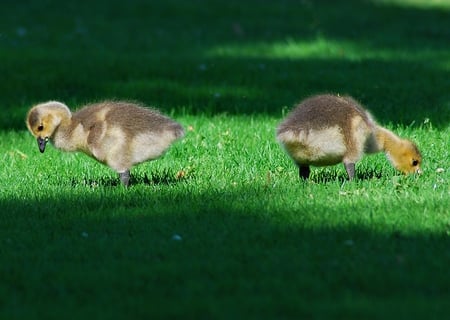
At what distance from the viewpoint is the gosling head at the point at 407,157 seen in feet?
32.1

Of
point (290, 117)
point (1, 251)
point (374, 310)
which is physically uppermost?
point (290, 117)

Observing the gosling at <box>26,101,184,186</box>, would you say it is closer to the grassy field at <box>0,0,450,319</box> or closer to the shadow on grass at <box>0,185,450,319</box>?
the grassy field at <box>0,0,450,319</box>

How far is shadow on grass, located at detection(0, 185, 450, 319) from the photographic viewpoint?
622 cm

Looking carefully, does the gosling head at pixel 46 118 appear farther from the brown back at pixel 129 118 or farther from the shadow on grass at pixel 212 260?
the shadow on grass at pixel 212 260

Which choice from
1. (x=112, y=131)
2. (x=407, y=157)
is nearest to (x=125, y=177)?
(x=112, y=131)

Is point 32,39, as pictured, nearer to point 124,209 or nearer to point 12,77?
point 12,77

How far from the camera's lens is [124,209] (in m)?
8.62

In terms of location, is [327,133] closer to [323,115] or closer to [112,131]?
[323,115]

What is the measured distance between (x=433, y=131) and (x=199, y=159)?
9.18ft

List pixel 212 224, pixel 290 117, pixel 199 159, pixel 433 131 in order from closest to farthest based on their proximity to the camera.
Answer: pixel 212 224
pixel 290 117
pixel 199 159
pixel 433 131

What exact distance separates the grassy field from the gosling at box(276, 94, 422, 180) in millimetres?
270

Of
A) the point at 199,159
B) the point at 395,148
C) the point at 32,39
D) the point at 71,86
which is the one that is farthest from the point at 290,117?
the point at 32,39

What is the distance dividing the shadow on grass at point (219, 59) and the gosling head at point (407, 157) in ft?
9.01

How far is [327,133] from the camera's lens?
9188 mm
